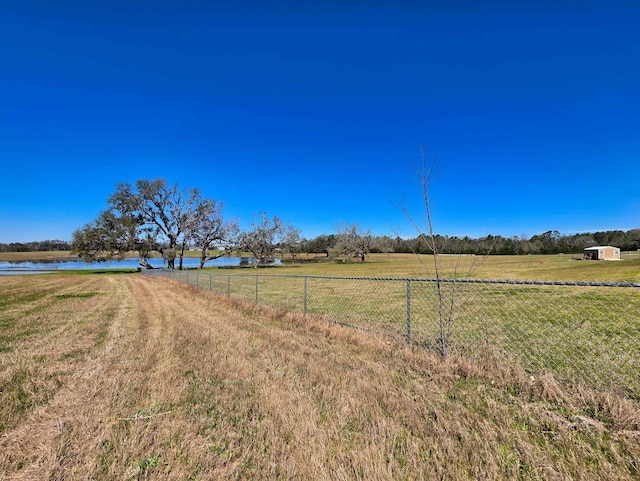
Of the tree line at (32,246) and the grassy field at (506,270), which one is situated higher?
the tree line at (32,246)

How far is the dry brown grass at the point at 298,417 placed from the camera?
2.21 m

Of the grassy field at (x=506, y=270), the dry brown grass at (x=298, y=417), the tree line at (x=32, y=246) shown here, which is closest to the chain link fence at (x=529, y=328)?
the dry brown grass at (x=298, y=417)

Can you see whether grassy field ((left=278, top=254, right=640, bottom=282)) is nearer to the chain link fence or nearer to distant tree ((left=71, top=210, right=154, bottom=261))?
the chain link fence

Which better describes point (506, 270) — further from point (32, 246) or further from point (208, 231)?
point (32, 246)

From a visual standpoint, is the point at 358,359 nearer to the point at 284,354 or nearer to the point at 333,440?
the point at 284,354

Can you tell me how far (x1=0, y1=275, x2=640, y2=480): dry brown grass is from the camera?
2213 millimetres

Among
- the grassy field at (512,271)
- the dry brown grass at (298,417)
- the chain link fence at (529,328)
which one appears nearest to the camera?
the dry brown grass at (298,417)

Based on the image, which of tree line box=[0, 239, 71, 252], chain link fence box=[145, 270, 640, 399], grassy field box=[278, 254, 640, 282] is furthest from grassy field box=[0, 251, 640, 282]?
tree line box=[0, 239, 71, 252]

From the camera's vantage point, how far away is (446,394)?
11.0 feet

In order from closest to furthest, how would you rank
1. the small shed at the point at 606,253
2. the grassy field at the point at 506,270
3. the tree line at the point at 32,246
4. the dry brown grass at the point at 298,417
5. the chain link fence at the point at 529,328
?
1. the dry brown grass at the point at 298,417
2. the chain link fence at the point at 529,328
3. the grassy field at the point at 506,270
4. the small shed at the point at 606,253
5. the tree line at the point at 32,246

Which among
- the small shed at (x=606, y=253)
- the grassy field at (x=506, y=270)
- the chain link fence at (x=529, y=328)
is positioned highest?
the small shed at (x=606, y=253)

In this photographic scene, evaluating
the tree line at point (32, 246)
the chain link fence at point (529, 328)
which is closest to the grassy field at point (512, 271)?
the chain link fence at point (529, 328)

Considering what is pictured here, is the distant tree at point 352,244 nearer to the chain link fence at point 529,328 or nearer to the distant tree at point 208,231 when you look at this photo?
the distant tree at point 208,231

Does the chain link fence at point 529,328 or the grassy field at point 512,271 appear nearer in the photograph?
the chain link fence at point 529,328
